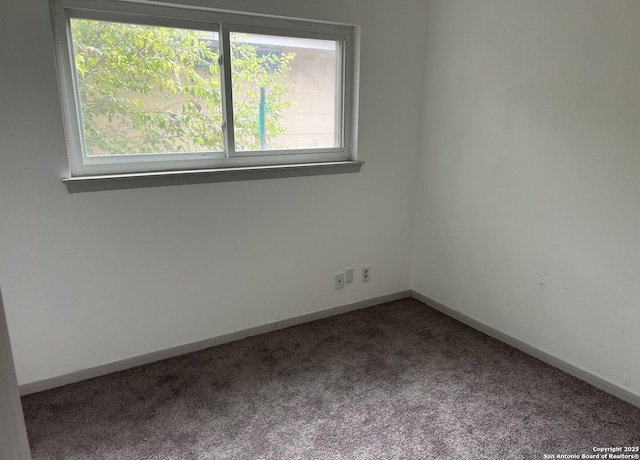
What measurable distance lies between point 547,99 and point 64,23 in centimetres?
250

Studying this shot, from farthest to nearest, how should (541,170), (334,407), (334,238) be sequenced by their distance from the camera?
(334,238), (541,170), (334,407)

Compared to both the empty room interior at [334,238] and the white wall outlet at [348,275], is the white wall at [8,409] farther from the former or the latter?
the white wall outlet at [348,275]

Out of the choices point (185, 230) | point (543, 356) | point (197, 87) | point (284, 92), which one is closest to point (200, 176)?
point (185, 230)

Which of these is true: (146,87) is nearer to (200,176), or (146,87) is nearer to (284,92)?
(200,176)

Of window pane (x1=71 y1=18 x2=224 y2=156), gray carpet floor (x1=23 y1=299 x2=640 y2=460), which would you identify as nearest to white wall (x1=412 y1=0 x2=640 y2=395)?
gray carpet floor (x1=23 y1=299 x2=640 y2=460)

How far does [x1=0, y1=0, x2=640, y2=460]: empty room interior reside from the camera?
78.2 inches

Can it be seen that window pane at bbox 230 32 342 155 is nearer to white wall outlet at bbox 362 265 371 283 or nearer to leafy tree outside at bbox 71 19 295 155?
leafy tree outside at bbox 71 19 295 155

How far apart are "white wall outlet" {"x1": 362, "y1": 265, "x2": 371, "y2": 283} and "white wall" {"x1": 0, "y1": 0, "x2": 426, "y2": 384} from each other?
56mm

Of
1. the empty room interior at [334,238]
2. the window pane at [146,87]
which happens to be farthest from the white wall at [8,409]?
the window pane at [146,87]

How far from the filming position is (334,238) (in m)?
2.99

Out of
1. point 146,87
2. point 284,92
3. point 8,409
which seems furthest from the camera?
point 284,92

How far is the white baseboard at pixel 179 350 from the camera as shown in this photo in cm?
226

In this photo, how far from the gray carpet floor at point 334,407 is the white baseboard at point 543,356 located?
0.17 ft

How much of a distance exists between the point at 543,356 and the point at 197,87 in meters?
2.54
